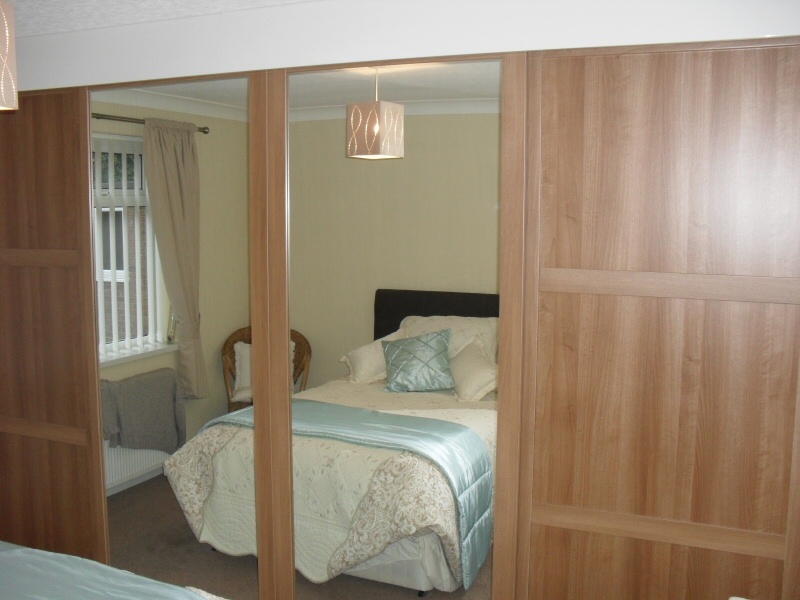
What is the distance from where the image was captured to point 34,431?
3.30 m

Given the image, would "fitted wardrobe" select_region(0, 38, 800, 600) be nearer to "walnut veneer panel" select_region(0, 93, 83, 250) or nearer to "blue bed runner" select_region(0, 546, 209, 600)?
"blue bed runner" select_region(0, 546, 209, 600)

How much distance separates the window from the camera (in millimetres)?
2924

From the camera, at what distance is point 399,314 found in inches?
101

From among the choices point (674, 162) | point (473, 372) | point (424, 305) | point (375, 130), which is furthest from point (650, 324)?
point (375, 130)

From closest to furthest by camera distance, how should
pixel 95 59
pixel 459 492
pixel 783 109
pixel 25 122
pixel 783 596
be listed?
pixel 783 109, pixel 783 596, pixel 459 492, pixel 95 59, pixel 25 122

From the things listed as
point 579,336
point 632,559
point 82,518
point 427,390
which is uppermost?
point 579,336

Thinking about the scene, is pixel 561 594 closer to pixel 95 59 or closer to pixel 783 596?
pixel 783 596

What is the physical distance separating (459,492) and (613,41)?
1448mm

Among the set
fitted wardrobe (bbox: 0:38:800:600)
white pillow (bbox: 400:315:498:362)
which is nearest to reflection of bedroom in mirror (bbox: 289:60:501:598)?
white pillow (bbox: 400:315:498:362)

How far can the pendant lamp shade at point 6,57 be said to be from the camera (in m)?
1.72

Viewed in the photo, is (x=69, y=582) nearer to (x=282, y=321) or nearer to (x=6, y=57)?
(x=282, y=321)

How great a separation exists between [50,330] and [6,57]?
1.71 m

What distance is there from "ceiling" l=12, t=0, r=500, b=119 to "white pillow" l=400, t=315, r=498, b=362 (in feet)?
2.19

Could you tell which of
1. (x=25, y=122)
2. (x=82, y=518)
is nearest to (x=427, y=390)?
(x=82, y=518)
